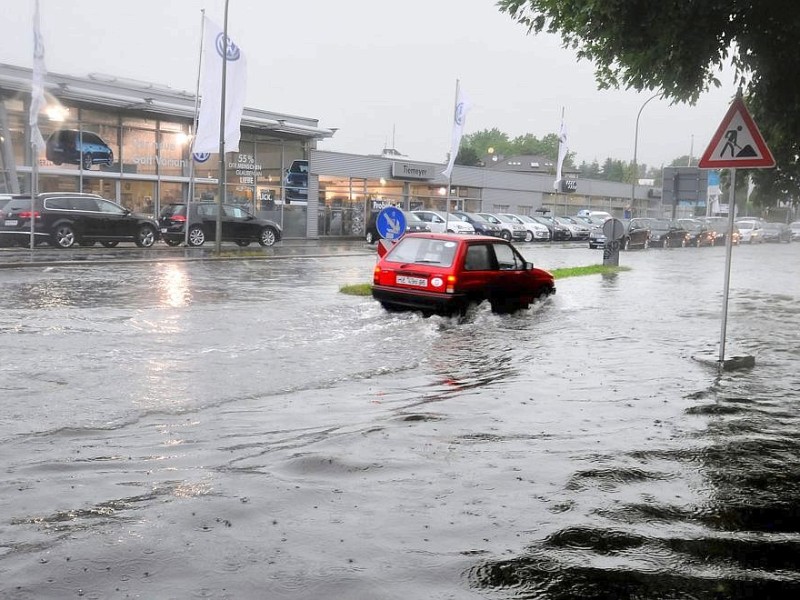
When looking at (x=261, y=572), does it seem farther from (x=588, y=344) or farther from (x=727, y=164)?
(x=588, y=344)

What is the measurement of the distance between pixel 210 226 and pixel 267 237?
2521 mm

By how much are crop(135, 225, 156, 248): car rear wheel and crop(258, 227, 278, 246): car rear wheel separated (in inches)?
190

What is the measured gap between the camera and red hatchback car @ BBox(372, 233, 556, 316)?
42.5 feet

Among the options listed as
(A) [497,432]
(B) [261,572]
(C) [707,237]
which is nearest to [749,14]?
(A) [497,432]

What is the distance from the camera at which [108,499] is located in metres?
4.71

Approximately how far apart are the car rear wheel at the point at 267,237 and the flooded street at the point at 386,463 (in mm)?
20931

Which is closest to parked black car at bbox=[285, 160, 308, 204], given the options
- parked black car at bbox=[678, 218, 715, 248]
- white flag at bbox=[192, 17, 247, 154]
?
white flag at bbox=[192, 17, 247, 154]

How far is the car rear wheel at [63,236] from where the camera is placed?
2586 cm

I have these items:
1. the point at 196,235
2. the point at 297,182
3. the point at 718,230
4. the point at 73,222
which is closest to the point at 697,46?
the point at 73,222

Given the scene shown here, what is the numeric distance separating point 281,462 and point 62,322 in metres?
7.12

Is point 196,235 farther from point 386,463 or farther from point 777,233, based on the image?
point 777,233

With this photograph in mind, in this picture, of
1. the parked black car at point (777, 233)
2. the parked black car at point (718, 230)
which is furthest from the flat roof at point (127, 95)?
the parked black car at point (777, 233)

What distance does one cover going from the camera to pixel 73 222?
2623 cm

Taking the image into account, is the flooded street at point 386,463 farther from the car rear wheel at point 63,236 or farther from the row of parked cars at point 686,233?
the row of parked cars at point 686,233
